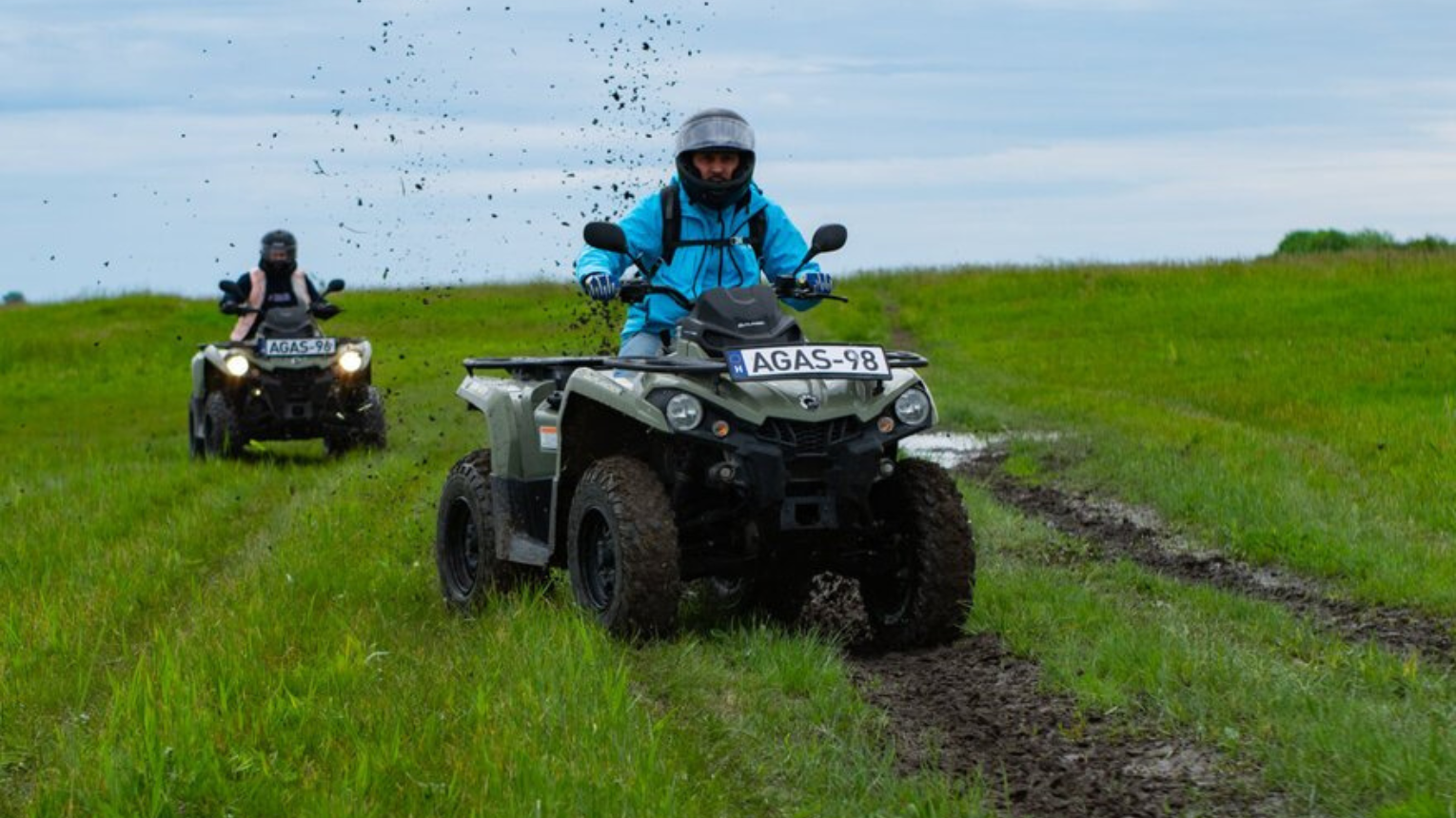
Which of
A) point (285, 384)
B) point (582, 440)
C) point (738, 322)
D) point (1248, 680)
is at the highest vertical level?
point (738, 322)

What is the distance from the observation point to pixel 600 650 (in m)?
7.20

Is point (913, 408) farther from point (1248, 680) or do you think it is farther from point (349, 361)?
point (349, 361)

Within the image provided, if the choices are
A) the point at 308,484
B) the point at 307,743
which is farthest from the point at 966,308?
the point at 307,743

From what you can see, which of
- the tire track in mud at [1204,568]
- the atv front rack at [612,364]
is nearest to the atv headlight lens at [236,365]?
the tire track in mud at [1204,568]

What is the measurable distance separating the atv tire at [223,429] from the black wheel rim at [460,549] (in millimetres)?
8885

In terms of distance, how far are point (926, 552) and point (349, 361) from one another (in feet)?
37.2

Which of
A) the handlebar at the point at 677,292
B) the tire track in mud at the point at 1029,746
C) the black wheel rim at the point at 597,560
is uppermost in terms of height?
the handlebar at the point at 677,292

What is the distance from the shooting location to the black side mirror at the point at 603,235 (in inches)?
310

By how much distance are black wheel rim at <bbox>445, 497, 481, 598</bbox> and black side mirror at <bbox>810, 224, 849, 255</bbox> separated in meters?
2.42

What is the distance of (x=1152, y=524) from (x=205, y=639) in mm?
6640

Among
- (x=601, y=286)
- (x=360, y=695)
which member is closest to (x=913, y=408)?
(x=601, y=286)

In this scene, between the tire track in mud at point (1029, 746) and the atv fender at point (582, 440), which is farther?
the atv fender at point (582, 440)

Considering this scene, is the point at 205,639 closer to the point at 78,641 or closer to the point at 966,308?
the point at 78,641

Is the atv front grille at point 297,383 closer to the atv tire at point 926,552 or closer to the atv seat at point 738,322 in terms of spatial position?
the atv seat at point 738,322
